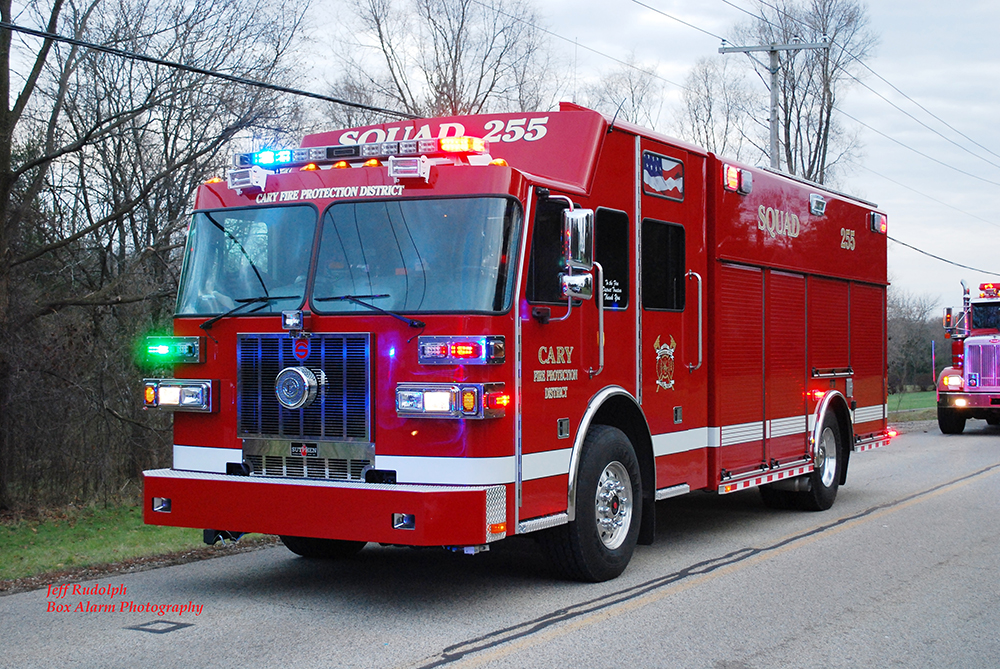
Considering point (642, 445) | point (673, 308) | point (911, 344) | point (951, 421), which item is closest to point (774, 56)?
point (951, 421)

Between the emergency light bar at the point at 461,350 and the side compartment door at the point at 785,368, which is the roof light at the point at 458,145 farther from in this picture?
the side compartment door at the point at 785,368

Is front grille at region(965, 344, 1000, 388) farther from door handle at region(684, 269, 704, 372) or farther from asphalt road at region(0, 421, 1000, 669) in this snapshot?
door handle at region(684, 269, 704, 372)

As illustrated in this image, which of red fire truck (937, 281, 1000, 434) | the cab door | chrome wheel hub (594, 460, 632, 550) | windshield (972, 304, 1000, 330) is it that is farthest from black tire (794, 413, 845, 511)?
windshield (972, 304, 1000, 330)

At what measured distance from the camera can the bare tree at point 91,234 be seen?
1253 cm

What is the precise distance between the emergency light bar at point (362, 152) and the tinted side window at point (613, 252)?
1.02m

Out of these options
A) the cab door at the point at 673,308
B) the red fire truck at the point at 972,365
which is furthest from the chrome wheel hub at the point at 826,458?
the red fire truck at the point at 972,365

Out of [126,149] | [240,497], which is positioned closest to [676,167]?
[240,497]

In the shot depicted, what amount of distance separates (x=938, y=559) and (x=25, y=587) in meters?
6.69

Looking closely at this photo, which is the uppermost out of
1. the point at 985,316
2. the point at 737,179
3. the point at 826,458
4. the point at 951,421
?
the point at 737,179

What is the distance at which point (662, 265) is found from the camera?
7875mm

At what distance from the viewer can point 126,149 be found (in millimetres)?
17016

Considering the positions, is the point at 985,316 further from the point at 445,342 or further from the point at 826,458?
the point at 445,342

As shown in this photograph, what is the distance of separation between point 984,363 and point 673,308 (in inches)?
648

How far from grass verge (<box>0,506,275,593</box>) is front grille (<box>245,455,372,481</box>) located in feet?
5.55
